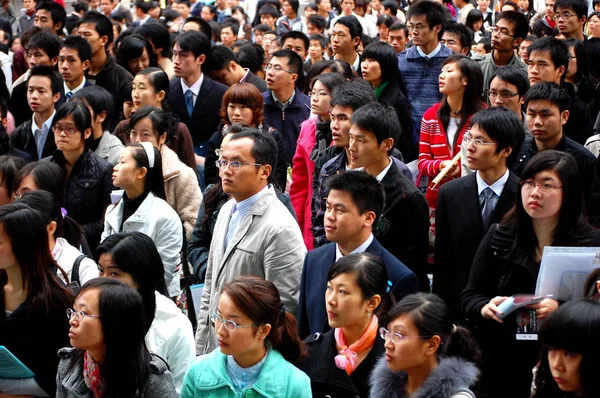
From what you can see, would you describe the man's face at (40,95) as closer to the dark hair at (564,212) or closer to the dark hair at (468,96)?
the dark hair at (468,96)

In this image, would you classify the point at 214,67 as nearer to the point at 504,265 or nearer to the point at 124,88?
the point at 124,88

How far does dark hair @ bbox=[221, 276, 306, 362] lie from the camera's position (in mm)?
4102

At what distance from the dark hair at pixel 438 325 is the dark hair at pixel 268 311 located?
0.45 metres

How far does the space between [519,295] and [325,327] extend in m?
0.91

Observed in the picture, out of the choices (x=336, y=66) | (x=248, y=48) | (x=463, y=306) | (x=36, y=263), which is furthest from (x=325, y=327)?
(x=248, y=48)

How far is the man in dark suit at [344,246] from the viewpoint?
15.4 ft

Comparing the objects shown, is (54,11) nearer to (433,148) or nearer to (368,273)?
(433,148)

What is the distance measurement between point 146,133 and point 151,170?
91 centimetres

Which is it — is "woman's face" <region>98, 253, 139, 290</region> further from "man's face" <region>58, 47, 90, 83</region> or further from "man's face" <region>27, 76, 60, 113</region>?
"man's face" <region>58, 47, 90, 83</region>

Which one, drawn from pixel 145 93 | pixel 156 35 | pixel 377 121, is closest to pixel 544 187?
pixel 377 121

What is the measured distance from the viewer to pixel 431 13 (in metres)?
8.35

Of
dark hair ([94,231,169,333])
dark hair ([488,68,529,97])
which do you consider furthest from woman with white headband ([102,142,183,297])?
dark hair ([488,68,529,97])

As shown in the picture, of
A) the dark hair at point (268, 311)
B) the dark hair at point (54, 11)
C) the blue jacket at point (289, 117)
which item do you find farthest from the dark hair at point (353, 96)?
the dark hair at point (54, 11)

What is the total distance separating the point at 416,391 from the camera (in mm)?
3949
